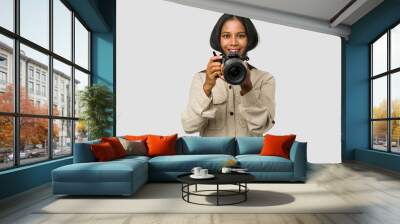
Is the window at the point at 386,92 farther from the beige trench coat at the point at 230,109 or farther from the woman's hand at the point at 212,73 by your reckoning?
the woman's hand at the point at 212,73

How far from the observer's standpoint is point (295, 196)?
412 centimetres

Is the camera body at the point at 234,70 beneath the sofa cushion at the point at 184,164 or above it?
above

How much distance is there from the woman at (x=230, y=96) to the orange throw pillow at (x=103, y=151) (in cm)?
207

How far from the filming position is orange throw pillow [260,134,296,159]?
17.7ft

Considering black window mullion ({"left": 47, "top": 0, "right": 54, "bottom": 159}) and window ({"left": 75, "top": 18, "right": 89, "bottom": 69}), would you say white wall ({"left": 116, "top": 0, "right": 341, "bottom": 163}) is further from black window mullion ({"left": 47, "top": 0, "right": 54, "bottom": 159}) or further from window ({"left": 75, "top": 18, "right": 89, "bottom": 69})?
black window mullion ({"left": 47, "top": 0, "right": 54, "bottom": 159})

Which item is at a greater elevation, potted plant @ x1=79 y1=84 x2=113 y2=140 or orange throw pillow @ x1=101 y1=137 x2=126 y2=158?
potted plant @ x1=79 y1=84 x2=113 y2=140

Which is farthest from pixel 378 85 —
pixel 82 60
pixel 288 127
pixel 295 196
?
pixel 82 60

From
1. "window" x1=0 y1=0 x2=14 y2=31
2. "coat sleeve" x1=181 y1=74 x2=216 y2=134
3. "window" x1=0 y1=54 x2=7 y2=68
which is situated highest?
"window" x1=0 y1=0 x2=14 y2=31

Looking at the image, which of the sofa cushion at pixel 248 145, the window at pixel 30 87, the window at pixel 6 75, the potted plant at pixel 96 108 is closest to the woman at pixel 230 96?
the sofa cushion at pixel 248 145

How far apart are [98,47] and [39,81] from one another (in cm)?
250

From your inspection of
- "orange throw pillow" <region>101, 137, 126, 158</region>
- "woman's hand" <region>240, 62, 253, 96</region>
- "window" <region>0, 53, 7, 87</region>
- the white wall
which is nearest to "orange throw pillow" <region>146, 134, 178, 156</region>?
"orange throw pillow" <region>101, 137, 126, 158</region>

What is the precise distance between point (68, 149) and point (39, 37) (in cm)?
193

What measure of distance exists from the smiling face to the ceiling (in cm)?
22

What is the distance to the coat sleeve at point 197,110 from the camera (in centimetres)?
647
